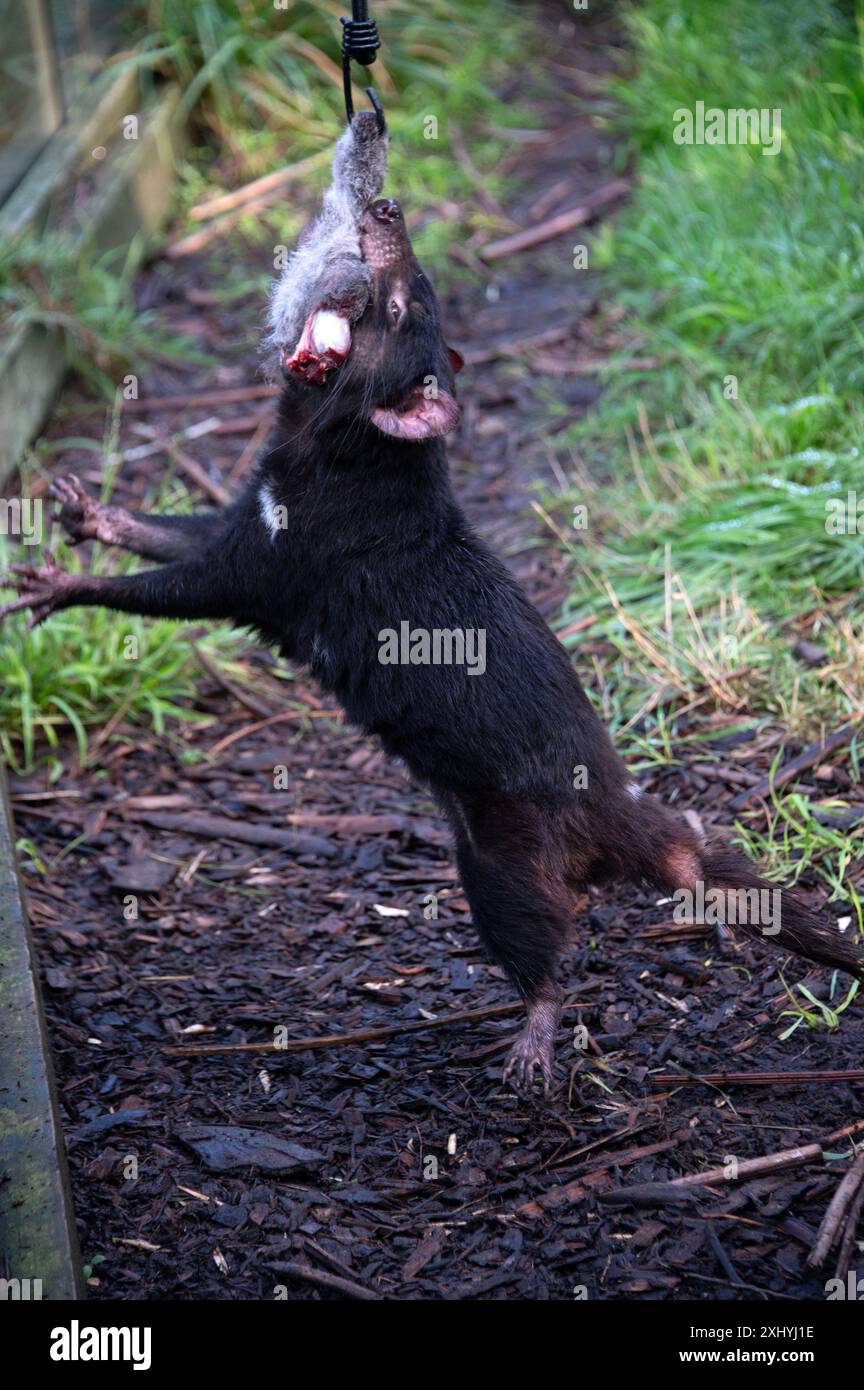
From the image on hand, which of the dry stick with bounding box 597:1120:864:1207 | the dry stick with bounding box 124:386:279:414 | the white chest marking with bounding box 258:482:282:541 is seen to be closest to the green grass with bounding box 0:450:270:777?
the white chest marking with bounding box 258:482:282:541

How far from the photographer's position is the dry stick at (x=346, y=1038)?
315 centimetres

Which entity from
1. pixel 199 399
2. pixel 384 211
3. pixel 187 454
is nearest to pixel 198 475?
pixel 187 454

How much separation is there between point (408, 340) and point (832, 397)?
197 cm

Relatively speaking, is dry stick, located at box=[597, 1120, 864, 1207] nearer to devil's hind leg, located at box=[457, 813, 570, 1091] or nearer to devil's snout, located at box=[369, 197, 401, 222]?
devil's hind leg, located at box=[457, 813, 570, 1091]

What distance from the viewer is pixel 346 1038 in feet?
10.4

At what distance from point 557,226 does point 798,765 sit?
385 cm

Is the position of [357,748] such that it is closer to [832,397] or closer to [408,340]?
[408,340]

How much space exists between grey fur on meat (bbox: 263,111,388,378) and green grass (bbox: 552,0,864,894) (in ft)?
4.80

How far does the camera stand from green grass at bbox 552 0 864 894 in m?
4.13

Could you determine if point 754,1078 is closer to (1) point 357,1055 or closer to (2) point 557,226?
(1) point 357,1055

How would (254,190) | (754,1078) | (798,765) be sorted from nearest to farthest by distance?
(754,1078) → (798,765) → (254,190)
